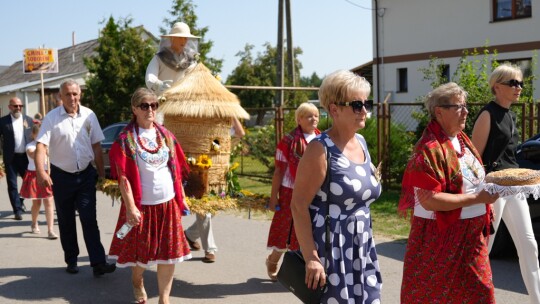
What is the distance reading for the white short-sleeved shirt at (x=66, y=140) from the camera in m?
6.96

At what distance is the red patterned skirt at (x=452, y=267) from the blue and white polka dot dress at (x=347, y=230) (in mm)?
509

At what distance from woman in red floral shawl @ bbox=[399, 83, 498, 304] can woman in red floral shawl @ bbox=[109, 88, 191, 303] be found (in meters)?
2.26

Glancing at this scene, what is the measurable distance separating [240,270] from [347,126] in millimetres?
3940

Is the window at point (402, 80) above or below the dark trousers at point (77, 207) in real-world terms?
above

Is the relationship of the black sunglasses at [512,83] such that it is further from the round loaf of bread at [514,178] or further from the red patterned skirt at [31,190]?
the red patterned skirt at [31,190]

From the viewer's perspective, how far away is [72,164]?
6.97 meters

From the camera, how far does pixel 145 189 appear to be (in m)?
5.70

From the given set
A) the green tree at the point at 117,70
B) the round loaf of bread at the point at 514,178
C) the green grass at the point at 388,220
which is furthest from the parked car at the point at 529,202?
the green tree at the point at 117,70

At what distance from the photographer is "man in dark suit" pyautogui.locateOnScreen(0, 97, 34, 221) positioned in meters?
11.2

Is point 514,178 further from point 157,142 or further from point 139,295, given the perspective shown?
point 139,295

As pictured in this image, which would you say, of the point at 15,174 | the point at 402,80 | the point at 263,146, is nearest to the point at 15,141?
the point at 15,174

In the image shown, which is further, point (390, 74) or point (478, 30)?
point (390, 74)

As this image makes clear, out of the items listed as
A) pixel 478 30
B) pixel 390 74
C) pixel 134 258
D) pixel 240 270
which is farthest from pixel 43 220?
pixel 390 74

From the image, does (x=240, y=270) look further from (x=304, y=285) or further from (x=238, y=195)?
(x=304, y=285)
